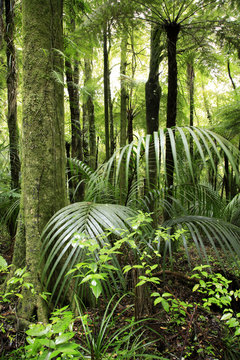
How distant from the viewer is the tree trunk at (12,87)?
3.29m

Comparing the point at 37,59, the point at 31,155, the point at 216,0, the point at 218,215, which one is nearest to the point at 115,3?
the point at 216,0

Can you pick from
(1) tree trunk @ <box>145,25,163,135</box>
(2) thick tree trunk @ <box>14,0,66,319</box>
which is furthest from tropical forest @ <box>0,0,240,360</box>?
(1) tree trunk @ <box>145,25,163,135</box>

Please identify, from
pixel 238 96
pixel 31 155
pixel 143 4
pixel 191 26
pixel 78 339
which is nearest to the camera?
pixel 78 339

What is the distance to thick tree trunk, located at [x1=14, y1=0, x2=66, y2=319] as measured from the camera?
6.39 ft

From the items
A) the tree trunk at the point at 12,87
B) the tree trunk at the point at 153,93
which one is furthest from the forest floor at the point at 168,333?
the tree trunk at the point at 153,93

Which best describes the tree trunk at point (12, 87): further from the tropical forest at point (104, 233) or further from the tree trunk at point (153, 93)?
the tree trunk at point (153, 93)

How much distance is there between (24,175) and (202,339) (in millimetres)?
2147

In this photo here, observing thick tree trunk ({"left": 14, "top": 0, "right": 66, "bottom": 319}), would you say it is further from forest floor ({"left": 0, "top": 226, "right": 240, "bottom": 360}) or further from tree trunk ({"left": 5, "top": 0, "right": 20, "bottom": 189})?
tree trunk ({"left": 5, "top": 0, "right": 20, "bottom": 189})

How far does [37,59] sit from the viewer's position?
6.61ft

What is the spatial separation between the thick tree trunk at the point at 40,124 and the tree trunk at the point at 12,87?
57.1 inches

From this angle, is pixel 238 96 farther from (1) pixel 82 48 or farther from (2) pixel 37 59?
(2) pixel 37 59

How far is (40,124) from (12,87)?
6.65 feet

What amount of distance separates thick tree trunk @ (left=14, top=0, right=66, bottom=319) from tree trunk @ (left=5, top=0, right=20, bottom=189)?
145 centimetres

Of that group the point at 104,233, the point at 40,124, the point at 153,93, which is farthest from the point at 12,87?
the point at 104,233
